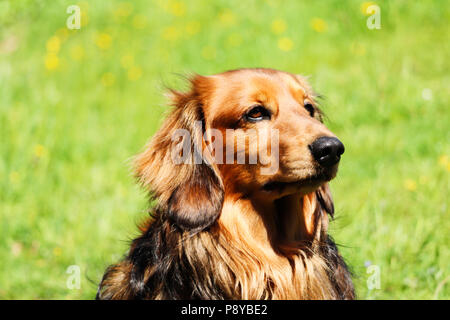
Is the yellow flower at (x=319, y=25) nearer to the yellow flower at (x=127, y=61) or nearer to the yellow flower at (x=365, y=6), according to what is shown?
the yellow flower at (x=365, y=6)

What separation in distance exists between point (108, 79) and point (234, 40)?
1781 mm

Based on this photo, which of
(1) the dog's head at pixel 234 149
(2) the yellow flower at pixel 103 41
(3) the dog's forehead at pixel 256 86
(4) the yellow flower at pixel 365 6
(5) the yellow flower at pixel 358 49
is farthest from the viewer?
(2) the yellow flower at pixel 103 41

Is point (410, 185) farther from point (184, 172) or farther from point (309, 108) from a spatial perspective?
point (184, 172)

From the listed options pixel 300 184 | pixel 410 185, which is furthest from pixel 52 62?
pixel 300 184

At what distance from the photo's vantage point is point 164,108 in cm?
343

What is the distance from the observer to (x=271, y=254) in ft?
10.0

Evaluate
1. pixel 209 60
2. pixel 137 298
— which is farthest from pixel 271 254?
pixel 209 60

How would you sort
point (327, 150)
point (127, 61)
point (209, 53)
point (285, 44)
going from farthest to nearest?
point (127, 61) → point (209, 53) → point (285, 44) → point (327, 150)

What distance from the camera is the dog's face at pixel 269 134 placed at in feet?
8.96

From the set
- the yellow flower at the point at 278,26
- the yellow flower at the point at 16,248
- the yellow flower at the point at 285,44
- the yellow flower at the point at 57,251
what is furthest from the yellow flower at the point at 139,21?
the yellow flower at the point at 57,251

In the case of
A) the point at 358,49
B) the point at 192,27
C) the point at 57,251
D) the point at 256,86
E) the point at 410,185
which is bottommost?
the point at 57,251

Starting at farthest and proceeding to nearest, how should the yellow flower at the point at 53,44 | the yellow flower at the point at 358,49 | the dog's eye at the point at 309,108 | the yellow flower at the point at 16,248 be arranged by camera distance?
the yellow flower at the point at 53,44, the yellow flower at the point at 358,49, the yellow flower at the point at 16,248, the dog's eye at the point at 309,108

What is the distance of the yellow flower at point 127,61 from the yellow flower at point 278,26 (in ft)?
6.55

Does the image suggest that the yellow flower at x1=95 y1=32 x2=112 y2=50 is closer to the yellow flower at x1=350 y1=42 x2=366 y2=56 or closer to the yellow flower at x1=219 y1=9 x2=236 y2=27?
the yellow flower at x1=219 y1=9 x2=236 y2=27
